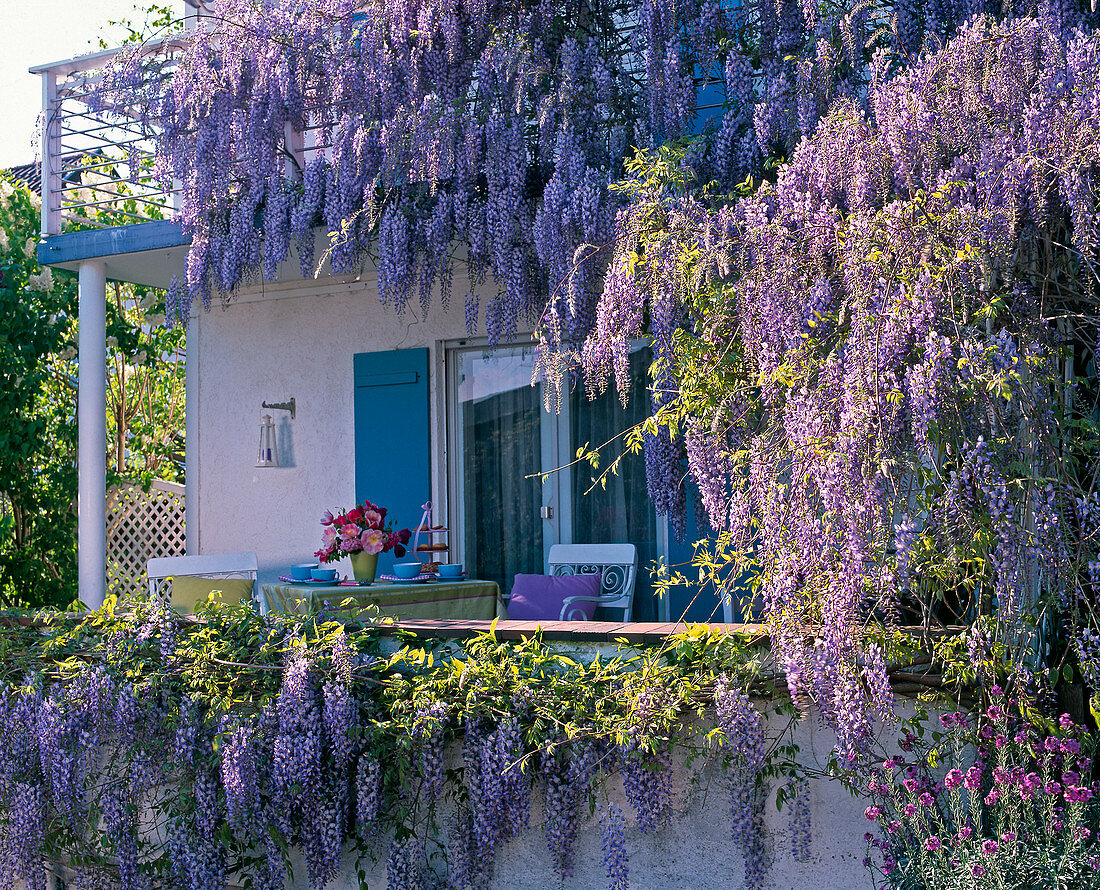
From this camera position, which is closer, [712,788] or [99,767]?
[712,788]

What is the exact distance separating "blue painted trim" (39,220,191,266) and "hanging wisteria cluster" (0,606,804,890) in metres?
2.75

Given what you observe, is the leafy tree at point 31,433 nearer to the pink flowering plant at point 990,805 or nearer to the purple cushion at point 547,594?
the purple cushion at point 547,594

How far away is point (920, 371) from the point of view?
2.45 meters

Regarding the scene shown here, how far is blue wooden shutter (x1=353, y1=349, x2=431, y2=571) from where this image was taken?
5.90 metres

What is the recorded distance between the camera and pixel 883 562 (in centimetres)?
256

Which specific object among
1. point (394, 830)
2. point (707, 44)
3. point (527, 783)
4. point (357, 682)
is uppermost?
point (707, 44)

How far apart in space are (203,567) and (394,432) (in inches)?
48.3

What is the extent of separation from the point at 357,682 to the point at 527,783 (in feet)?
1.82

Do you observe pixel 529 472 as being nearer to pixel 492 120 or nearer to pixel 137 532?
pixel 492 120

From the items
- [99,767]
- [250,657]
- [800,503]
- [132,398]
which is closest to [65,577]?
[132,398]

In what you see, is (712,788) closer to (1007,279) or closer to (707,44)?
(1007,279)

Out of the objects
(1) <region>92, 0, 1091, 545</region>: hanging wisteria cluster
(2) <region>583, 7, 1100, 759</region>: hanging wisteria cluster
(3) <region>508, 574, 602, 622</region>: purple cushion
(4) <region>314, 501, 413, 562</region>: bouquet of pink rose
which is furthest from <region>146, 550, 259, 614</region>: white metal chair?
(2) <region>583, 7, 1100, 759</region>: hanging wisteria cluster

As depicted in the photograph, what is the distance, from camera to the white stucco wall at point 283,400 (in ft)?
19.9

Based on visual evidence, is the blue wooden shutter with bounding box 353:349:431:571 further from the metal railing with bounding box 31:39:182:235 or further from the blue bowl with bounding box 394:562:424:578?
the metal railing with bounding box 31:39:182:235
